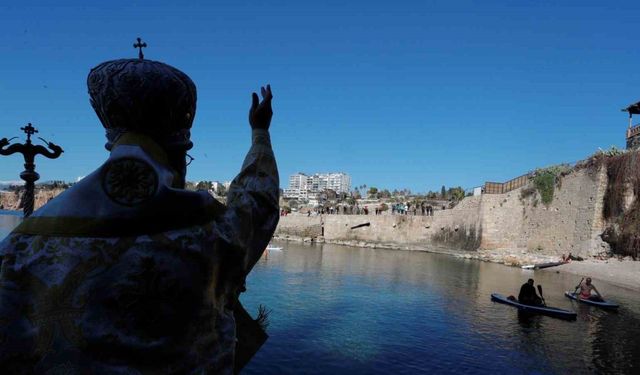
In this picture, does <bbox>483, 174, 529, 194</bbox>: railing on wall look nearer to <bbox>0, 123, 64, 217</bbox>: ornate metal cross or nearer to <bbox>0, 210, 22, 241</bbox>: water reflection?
<bbox>0, 210, 22, 241</bbox>: water reflection

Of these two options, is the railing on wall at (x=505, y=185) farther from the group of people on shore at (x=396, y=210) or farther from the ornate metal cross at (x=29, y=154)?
the ornate metal cross at (x=29, y=154)

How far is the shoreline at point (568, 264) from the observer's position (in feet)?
75.8

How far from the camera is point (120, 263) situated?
117 centimetres

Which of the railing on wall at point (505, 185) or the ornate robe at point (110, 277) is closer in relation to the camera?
the ornate robe at point (110, 277)

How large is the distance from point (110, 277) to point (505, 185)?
41.1m

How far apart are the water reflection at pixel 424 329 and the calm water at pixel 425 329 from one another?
0.03 meters

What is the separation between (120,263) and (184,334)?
250 millimetres

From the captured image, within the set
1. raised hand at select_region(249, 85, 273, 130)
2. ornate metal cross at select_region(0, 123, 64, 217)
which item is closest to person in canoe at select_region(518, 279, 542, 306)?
ornate metal cross at select_region(0, 123, 64, 217)

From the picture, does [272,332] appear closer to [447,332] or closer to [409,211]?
[447,332]

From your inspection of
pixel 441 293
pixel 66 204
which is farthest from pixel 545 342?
pixel 66 204

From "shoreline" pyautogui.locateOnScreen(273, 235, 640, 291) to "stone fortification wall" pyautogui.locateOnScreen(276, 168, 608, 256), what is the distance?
76 cm

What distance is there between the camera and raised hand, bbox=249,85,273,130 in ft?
5.30

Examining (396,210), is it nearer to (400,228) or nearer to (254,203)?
(400,228)

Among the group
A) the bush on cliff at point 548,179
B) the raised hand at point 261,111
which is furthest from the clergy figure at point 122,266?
the bush on cliff at point 548,179
